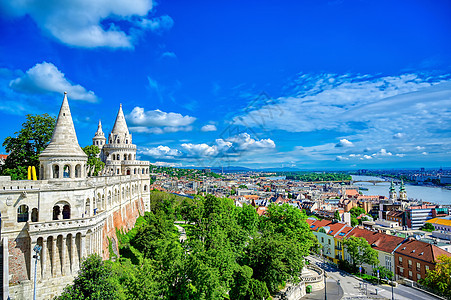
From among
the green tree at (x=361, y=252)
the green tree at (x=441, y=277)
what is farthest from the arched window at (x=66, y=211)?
the green tree at (x=441, y=277)

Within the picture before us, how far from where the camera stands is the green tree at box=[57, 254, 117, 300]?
17188 mm

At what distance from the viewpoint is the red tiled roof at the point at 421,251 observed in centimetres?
3834

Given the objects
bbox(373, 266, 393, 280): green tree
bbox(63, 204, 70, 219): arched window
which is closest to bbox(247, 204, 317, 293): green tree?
bbox(373, 266, 393, 280): green tree

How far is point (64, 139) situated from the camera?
81.1ft

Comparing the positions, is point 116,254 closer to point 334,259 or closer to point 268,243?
point 268,243

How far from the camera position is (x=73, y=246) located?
74.1 ft

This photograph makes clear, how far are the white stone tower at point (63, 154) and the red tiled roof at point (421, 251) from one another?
41687mm

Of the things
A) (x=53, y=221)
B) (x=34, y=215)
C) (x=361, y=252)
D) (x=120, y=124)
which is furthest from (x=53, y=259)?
(x=361, y=252)

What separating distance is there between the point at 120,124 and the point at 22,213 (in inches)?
1168

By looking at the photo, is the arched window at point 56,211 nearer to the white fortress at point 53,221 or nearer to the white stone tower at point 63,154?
the white fortress at point 53,221

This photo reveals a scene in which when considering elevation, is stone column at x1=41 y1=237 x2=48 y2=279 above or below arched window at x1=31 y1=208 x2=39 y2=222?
below

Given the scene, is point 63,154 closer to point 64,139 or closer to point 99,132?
point 64,139

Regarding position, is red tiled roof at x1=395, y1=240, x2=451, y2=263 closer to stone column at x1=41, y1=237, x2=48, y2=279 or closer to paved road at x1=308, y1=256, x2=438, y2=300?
paved road at x1=308, y1=256, x2=438, y2=300

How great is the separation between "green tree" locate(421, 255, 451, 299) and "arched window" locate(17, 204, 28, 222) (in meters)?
40.8
